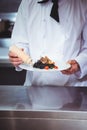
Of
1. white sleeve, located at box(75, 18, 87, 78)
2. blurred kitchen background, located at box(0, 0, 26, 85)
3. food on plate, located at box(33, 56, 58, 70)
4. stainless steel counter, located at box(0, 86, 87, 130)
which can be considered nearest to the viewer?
stainless steel counter, located at box(0, 86, 87, 130)

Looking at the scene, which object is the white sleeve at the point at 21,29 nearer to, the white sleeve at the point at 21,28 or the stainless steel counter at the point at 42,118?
the white sleeve at the point at 21,28

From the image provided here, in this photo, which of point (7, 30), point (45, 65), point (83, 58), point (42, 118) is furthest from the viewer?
point (7, 30)

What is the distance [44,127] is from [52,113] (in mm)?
51

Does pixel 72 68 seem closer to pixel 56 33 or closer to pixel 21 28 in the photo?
pixel 56 33

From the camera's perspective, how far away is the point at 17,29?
1284mm

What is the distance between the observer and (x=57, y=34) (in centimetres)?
123

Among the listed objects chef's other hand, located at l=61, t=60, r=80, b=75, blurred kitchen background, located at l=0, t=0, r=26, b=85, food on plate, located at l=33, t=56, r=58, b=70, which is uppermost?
food on plate, located at l=33, t=56, r=58, b=70

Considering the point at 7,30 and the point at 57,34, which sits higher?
the point at 57,34

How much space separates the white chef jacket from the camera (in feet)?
3.99

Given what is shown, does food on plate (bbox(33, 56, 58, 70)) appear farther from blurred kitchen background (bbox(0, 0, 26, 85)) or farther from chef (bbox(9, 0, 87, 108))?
blurred kitchen background (bbox(0, 0, 26, 85))

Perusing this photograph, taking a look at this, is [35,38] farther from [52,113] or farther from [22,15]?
[52,113]

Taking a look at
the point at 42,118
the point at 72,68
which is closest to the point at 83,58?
the point at 72,68

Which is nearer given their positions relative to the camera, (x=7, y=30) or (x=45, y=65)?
(x=45, y=65)

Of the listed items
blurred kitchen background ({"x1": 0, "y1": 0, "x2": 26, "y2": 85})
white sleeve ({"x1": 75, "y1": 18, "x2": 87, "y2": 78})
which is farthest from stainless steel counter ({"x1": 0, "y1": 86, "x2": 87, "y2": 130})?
blurred kitchen background ({"x1": 0, "y1": 0, "x2": 26, "y2": 85})
